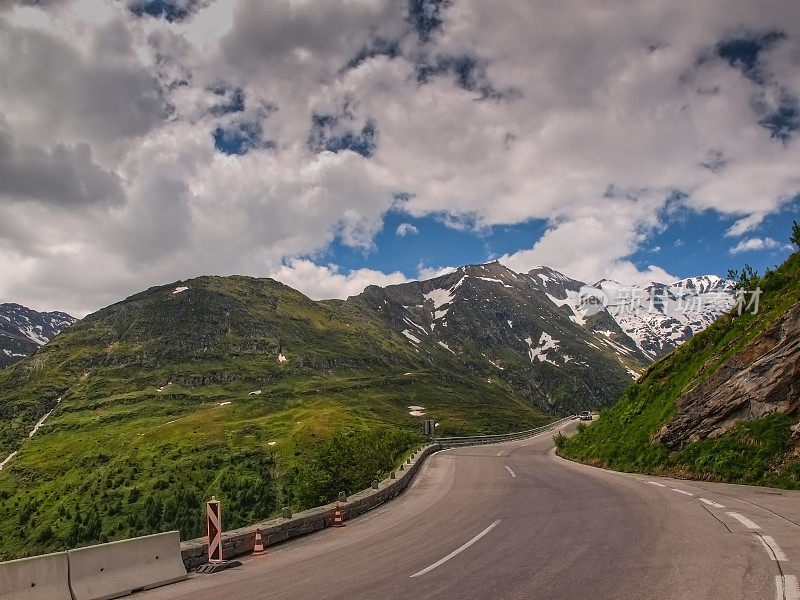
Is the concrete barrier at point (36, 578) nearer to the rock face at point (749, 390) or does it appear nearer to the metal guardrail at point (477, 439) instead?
the rock face at point (749, 390)

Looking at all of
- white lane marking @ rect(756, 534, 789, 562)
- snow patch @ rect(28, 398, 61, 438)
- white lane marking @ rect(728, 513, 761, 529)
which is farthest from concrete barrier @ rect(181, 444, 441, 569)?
snow patch @ rect(28, 398, 61, 438)

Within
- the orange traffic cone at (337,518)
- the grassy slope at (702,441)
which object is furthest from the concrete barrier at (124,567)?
the grassy slope at (702,441)

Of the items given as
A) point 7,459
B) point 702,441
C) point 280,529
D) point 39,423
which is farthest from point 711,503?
point 39,423

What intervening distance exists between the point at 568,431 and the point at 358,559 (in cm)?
7690

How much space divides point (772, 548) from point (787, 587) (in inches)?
101

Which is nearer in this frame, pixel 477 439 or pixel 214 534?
pixel 214 534

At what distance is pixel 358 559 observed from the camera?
10.6m

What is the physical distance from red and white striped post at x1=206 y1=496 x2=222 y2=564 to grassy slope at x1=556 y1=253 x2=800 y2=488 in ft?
58.8

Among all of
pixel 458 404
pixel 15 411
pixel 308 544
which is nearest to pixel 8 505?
pixel 15 411

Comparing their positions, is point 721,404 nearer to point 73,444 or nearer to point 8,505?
point 8,505

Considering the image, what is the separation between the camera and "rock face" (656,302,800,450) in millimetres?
20500

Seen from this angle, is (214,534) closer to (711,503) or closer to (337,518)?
(337,518)

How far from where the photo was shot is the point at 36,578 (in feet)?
26.4

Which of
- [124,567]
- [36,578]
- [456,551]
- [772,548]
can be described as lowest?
[772,548]
